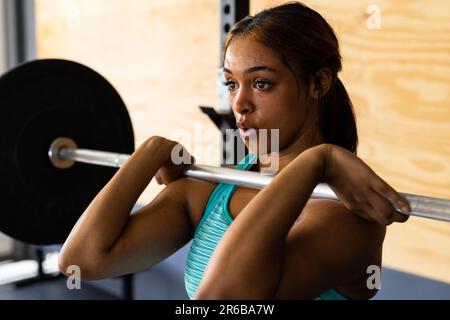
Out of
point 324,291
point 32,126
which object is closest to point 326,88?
point 324,291

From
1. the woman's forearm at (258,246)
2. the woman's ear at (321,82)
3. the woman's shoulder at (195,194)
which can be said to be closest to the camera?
the woman's forearm at (258,246)

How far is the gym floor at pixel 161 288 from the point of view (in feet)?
4.59

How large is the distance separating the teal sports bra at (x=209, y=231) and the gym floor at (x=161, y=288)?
725 millimetres

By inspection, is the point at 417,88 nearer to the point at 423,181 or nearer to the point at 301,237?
the point at 423,181

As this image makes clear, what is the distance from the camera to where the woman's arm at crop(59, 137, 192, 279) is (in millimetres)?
914

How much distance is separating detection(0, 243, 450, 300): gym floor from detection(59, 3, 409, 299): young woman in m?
0.62

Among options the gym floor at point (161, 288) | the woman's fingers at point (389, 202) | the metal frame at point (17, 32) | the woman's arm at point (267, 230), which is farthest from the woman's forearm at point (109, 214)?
the metal frame at point (17, 32)

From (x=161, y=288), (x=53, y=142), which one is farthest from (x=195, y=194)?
(x=161, y=288)

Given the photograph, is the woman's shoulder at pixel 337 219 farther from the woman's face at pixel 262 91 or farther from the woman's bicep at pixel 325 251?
the woman's face at pixel 262 91

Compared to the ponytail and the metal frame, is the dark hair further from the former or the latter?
the metal frame

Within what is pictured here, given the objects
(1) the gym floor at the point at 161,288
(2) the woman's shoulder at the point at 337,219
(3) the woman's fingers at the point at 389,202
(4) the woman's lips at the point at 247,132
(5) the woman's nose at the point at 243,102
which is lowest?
(1) the gym floor at the point at 161,288

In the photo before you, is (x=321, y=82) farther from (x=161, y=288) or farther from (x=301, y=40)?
(x=161, y=288)

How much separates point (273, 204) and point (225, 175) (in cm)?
26

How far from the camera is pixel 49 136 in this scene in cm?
138
